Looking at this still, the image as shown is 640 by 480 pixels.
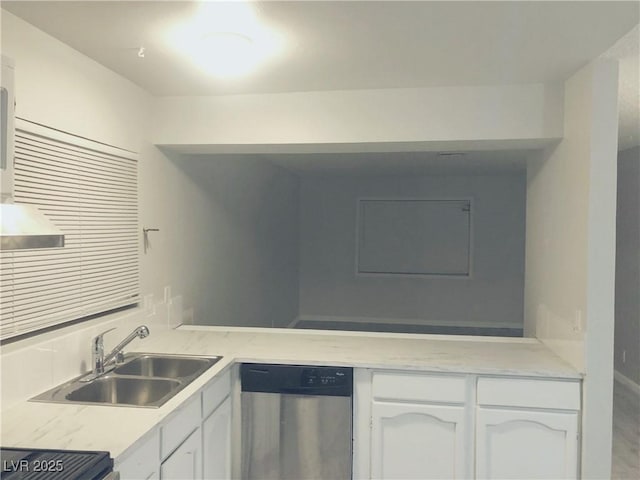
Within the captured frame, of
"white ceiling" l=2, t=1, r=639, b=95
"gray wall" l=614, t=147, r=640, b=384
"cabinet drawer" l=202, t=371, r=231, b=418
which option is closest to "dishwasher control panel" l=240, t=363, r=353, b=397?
"cabinet drawer" l=202, t=371, r=231, b=418

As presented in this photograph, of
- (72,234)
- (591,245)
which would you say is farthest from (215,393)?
(591,245)

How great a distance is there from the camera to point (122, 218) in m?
2.53

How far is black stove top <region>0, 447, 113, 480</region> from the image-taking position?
127 cm

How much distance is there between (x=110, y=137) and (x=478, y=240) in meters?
5.93

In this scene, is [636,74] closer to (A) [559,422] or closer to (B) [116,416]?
(A) [559,422]

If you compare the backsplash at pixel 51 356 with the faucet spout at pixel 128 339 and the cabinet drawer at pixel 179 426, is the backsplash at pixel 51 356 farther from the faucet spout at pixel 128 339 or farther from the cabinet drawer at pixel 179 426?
the cabinet drawer at pixel 179 426

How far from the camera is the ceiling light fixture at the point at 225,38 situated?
1716mm

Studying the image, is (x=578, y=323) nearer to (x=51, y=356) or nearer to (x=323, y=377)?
(x=323, y=377)

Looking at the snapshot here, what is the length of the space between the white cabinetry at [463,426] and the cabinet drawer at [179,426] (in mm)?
784

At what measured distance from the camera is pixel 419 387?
2338mm

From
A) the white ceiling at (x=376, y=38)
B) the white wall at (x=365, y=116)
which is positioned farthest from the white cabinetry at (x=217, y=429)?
the white ceiling at (x=376, y=38)

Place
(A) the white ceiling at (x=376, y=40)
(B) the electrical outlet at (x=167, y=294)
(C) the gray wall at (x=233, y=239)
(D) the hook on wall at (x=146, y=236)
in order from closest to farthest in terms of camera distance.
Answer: (A) the white ceiling at (x=376, y=40) < (D) the hook on wall at (x=146, y=236) < (B) the electrical outlet at (x=167, y=294) < (C) the gray wall at (x=233, y=239)

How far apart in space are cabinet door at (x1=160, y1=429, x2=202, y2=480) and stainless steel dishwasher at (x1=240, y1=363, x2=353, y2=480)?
437mm

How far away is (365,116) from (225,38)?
1.01 metres
